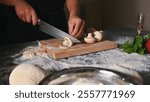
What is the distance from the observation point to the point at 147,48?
0.93 metres

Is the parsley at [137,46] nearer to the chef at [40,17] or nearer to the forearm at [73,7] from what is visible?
the chef at [40,17]

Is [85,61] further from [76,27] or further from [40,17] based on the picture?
[40,17]

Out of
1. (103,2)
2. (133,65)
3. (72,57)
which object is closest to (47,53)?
(72,57)

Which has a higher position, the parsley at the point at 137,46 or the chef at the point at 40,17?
the chef at the point at 40,17

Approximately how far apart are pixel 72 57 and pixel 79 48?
0.04 meters

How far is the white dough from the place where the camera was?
0.67 metres

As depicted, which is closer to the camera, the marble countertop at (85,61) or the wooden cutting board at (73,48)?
the marble countertop at (85,61)

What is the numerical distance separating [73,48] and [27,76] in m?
0.31

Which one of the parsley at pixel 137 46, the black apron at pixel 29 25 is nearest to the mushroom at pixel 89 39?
the parsley at pixel 137 46

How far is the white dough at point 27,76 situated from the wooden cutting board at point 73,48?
211 mm

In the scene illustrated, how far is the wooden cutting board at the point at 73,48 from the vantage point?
0.92 meters

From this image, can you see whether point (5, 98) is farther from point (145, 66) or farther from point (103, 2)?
point (103, 2)

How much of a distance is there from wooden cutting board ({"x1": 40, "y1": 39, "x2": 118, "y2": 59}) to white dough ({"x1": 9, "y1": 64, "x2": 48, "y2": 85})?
21cm

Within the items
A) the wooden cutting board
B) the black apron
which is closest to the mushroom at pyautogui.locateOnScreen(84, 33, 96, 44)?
the wooden cutting board
